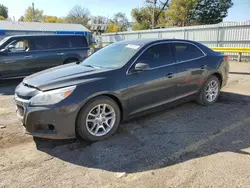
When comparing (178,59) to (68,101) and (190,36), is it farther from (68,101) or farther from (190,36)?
(190,36)

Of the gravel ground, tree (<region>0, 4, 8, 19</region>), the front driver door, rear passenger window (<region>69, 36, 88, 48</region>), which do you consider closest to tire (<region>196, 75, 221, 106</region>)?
the gravel ground

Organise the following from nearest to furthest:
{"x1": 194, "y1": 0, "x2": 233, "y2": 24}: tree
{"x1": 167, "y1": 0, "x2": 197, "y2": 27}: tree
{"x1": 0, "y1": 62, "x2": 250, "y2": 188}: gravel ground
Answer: {"x1": 0, "y1": 62, "x2": 250, "y2": 188}: gravel ground
{"x1": 167, "y1": 0, "x2": 197, "y2": 27}: tree
{"x1": 194, "y1": 0, "x2": 233, "y2": 24}: tree

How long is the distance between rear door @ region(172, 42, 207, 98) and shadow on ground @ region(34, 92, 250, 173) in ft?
1.86

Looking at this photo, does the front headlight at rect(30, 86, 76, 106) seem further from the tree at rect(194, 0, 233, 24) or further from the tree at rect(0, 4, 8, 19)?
the tree at rect(0, 4, 8, 19)

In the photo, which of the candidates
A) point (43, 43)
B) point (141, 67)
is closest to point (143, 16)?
point (43, 43)

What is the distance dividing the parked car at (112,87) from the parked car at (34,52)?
4847 mm

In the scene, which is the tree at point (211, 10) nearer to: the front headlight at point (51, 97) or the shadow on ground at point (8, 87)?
the shadow on ground at point (8, 87)

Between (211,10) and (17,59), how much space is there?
3746cm

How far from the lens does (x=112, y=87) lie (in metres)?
3.68

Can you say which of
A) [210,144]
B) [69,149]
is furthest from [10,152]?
[210,144]

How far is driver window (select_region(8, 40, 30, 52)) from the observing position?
8.43 meters

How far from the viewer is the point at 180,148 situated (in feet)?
11.3

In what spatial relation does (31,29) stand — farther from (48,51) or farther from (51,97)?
(51,97)

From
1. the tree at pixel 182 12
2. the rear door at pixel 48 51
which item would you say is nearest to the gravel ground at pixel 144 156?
the rear door at pixel 48 51
